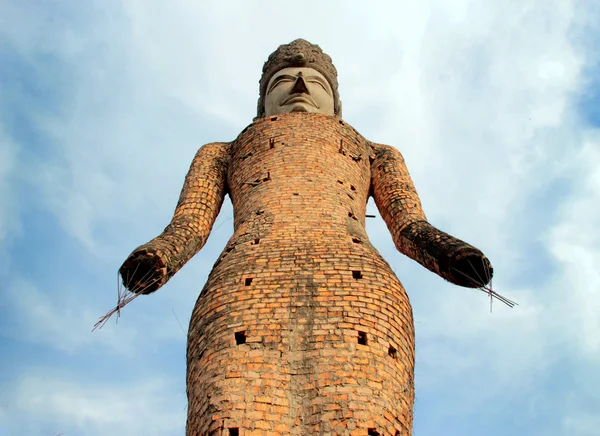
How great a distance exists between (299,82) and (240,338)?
21.7 feet

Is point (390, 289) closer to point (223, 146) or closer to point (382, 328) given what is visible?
point (382, 328)

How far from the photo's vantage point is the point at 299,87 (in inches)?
538

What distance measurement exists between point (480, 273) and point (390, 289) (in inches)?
45.9

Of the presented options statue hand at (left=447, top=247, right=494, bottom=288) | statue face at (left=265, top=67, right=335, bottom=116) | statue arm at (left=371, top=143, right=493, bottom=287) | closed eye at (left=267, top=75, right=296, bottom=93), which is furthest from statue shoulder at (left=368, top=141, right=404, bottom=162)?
statue hand at (left=447, top=247, right=494, bottom=288)

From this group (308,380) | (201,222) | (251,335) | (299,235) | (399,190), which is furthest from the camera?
(399,190)

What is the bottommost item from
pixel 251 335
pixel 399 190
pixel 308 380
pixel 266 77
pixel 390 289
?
pixel 308 380

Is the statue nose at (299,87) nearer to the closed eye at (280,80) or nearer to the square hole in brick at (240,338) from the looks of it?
the closed eye at (280,80)

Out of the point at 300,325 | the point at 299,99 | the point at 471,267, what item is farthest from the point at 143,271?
the point at 299,99

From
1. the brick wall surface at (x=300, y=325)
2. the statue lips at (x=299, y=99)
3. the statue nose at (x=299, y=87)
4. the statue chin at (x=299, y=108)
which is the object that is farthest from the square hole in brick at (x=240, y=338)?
the statue nose at (x=299, y=87)

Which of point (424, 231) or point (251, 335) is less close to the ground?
point (424, 231)

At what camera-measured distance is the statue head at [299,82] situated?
13.7 meters

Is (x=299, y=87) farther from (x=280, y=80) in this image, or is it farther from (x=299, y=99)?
(x=280, y=80)

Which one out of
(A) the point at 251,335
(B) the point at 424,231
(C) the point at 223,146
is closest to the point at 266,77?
(C) the point at 223,146

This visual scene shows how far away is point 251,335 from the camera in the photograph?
8180mm
